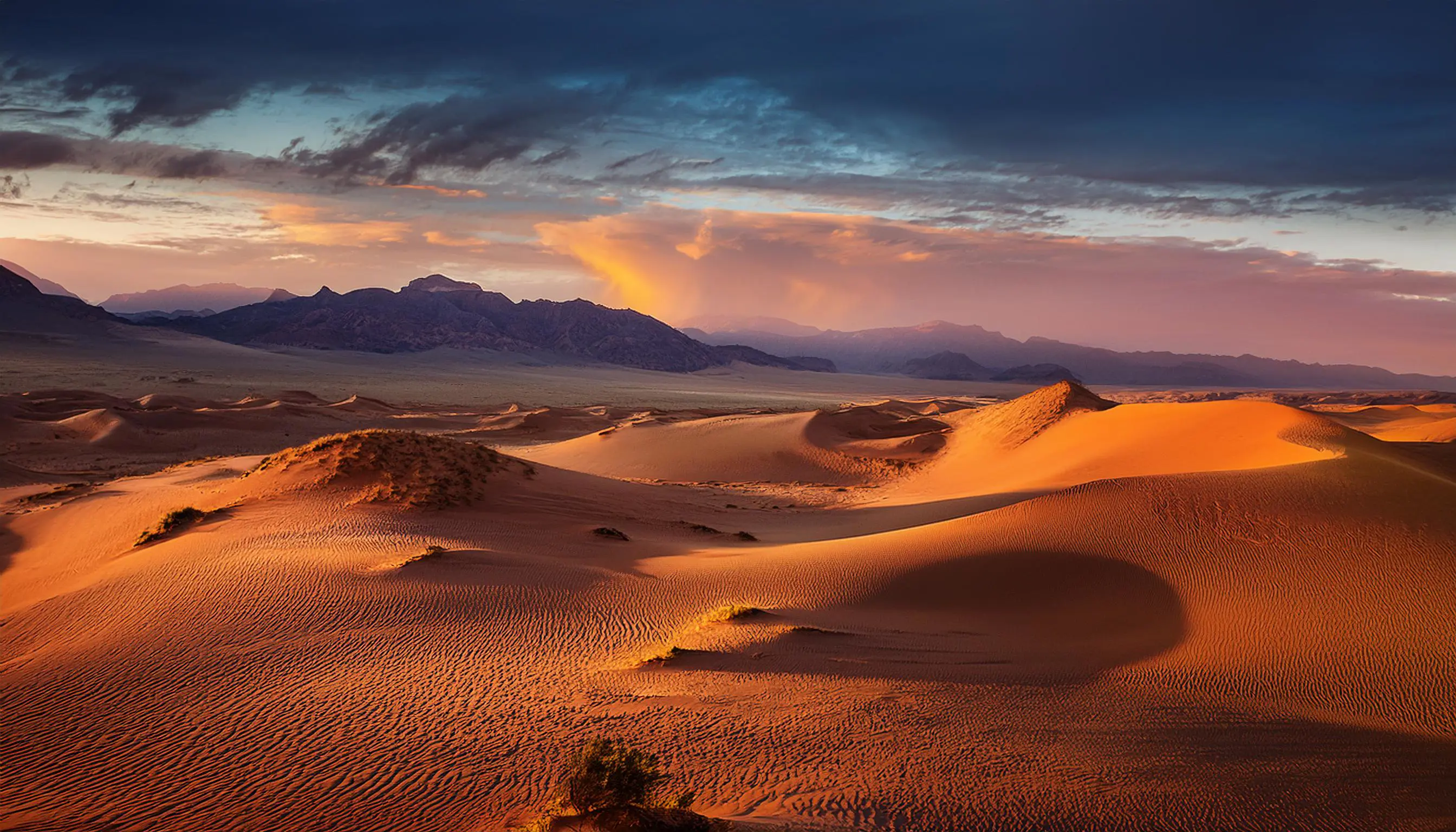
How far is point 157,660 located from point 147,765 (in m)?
2.23

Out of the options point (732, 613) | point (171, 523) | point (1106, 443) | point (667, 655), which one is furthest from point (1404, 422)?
point (171, 523)

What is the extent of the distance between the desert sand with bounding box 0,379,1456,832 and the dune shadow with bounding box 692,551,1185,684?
2.4 inches

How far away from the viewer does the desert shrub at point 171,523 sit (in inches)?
483

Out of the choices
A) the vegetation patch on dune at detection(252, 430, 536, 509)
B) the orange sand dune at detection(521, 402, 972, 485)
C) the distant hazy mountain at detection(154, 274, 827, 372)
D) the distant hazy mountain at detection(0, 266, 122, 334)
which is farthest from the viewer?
the distant hazy mountain at detection(154, 274, 827, 372)

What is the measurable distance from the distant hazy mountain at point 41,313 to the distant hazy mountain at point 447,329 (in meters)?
26.9

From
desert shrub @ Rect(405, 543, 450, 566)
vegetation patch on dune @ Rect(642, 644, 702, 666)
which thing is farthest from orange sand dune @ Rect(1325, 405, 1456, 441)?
desert shrub @ Rect(405, 543, 450, 566)

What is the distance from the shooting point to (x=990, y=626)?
9.62m

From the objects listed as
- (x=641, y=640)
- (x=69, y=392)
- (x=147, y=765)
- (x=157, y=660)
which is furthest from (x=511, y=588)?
(x=69, y=392)

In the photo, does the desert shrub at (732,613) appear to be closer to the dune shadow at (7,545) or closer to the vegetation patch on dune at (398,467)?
the vegetation patch on dune at (398,467)

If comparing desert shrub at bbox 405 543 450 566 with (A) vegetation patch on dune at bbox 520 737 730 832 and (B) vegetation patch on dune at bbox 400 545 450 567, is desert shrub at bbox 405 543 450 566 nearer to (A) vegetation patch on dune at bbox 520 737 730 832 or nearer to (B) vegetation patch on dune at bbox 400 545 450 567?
(B) vegetation patch on dune at bbox 400 545 450 567

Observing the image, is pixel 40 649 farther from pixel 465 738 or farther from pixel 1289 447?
pixel 1289 447

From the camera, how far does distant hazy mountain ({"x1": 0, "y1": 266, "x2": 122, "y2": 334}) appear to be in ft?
374

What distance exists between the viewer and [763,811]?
4.91 meters

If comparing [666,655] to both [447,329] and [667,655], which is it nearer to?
[667,655]
